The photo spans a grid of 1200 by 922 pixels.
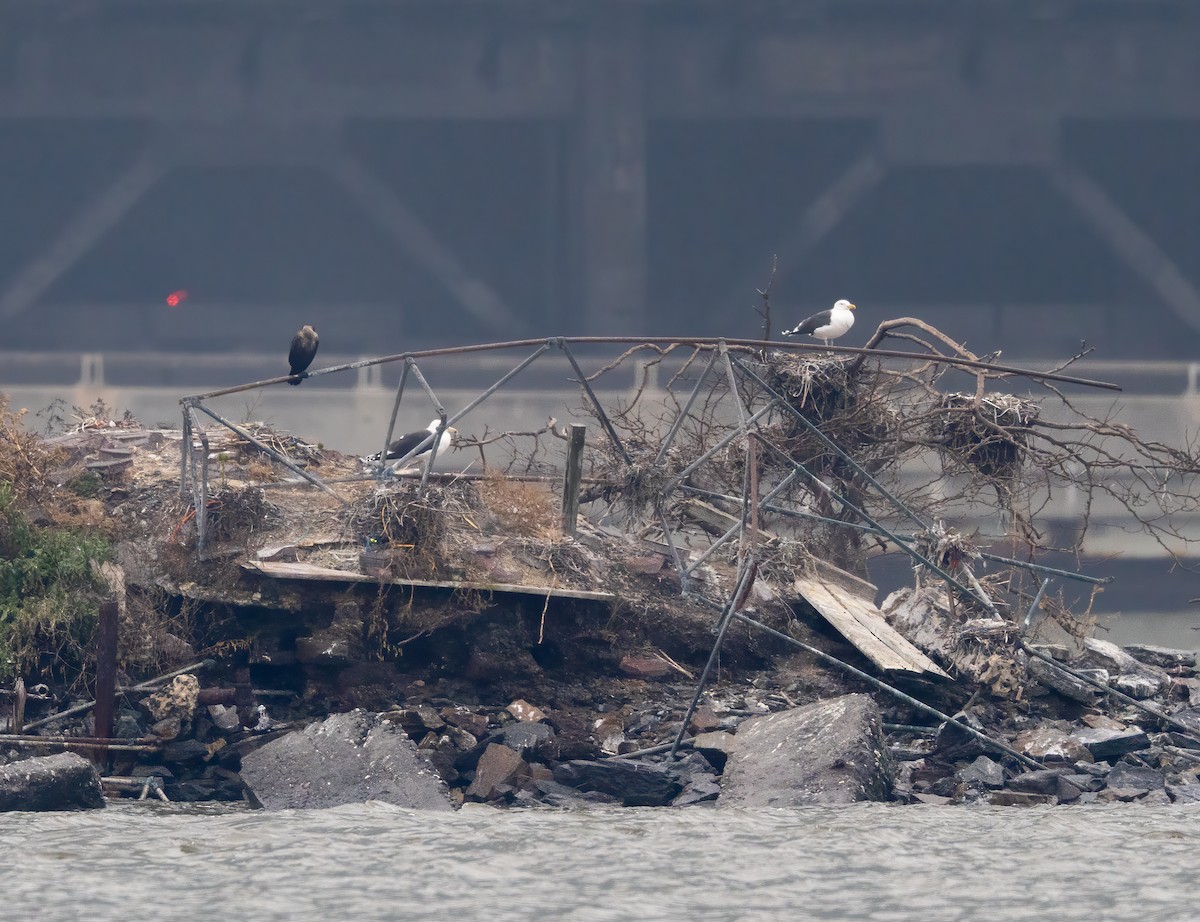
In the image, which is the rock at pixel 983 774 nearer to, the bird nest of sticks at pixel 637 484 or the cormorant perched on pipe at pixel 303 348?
the bird nest of sticks at pixel 637 484

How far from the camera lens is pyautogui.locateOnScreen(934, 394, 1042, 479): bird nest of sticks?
11.1 meters

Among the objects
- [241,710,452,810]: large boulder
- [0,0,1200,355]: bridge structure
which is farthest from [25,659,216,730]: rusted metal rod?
[0,0,1200,355]: bridge structure

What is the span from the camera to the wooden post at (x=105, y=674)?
29.6ft

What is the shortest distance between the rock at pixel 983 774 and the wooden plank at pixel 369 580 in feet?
8.54

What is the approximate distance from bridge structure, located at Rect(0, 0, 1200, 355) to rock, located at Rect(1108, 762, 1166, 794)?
16965 millimetres

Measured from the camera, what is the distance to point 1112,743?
9562 mm

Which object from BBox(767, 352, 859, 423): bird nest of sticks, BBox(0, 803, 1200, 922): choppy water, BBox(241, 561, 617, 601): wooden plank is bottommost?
BBox(0, 803, 1200, 922): choppy water

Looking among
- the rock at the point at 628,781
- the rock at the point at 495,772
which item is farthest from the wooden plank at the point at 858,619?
the rock at the point at 495,772

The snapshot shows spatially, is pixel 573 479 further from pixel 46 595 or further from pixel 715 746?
pixel 46 595

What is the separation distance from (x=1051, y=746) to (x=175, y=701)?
5511 mm

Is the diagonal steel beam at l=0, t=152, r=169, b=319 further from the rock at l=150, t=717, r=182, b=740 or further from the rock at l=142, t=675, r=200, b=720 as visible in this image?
the rock at l=150, t=717, r=182, b=740

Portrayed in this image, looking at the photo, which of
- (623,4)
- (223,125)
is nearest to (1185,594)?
(623,4)

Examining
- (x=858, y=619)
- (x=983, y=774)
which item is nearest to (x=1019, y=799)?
(x=983, y=774)

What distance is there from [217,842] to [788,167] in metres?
21.7
